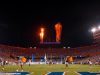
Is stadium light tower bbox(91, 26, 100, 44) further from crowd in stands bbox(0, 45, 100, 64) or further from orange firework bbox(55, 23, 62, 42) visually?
orange firework bbox(55, 23, 62, 42)

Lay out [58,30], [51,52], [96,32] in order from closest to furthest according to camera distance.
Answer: [96,32] → [58,30] → [51,52]

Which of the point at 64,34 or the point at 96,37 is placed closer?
the point at 96,37

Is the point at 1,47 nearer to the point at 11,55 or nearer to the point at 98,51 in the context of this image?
the point at 11,55

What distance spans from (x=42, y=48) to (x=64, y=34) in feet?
36.8

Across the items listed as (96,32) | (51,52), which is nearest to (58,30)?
(51,52)

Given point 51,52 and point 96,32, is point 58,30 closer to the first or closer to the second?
point 51,52

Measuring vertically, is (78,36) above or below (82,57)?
above

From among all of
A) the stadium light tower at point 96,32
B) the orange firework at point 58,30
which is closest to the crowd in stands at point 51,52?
the orange firework at point 58,30

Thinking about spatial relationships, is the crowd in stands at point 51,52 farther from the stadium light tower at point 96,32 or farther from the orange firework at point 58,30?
the stadium light tower at point 96,32

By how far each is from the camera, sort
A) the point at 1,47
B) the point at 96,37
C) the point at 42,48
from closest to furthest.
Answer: the point at 96,37, the point at 1,47, the point at 42,48

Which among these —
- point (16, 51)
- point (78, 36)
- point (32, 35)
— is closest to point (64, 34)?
point (78, 36)

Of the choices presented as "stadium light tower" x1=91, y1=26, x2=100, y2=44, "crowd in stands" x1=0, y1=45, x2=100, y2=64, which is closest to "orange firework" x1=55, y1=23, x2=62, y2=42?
"crowd in stands" x1=0, y1=45, x2=100, y2=64

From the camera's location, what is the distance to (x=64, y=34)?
93.4m

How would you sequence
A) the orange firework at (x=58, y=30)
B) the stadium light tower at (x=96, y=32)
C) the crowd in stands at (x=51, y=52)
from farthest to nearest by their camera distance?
the orange firework at (x=58, y=30)
the crowd in stands at (x=51, y=52)
the stadium light tower at (x=96, y=32)
